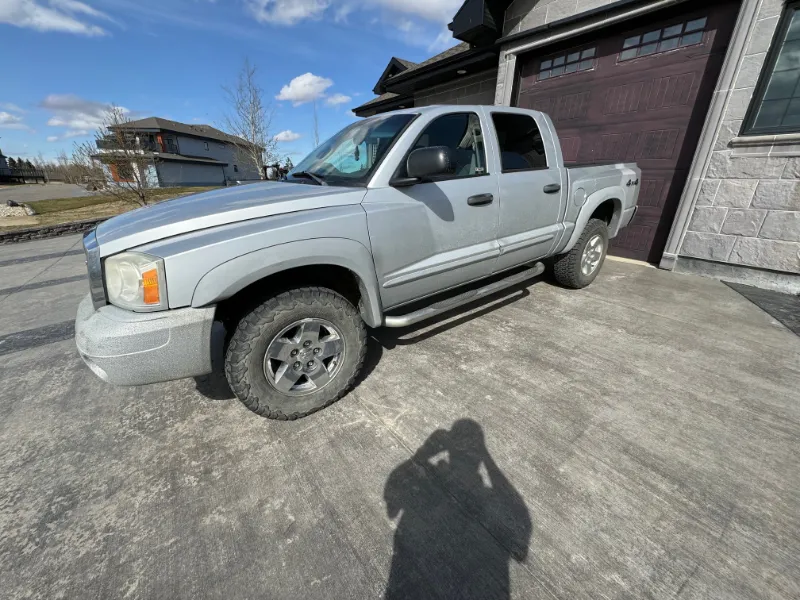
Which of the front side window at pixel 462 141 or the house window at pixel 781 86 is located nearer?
the front side window at pixel 462 141

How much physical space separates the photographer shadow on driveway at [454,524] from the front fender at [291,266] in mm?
951

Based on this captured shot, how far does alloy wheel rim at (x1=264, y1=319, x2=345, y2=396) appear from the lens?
6.52ft

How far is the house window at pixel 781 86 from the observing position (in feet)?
12.5

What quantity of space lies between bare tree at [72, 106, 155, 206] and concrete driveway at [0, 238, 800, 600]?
11465mm

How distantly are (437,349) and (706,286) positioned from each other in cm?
409

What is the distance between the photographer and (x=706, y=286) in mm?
4426

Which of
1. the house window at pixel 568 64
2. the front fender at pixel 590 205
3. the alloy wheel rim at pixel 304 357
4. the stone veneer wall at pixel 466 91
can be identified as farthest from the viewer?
the stone veneer wall at pixel 466 91

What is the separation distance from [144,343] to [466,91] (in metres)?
8.79

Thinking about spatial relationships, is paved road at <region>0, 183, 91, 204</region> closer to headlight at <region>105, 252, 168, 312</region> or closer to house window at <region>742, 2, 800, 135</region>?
headlight at <region>105, 252, 168, 312</region>

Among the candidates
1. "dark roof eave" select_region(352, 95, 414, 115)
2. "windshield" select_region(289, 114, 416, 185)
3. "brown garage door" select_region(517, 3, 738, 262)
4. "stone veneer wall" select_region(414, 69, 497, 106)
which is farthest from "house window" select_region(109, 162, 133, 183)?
"brown garage door" select_region(517, 3, 738, 262)

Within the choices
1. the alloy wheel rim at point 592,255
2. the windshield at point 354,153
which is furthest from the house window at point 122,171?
the alloy wheel rim at point 592,255

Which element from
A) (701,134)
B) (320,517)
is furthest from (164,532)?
(701,134)

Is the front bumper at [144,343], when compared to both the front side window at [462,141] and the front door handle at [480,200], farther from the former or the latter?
the front side window at [462,141]

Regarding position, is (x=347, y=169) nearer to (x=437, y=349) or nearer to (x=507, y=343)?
(x=437, y=349)
